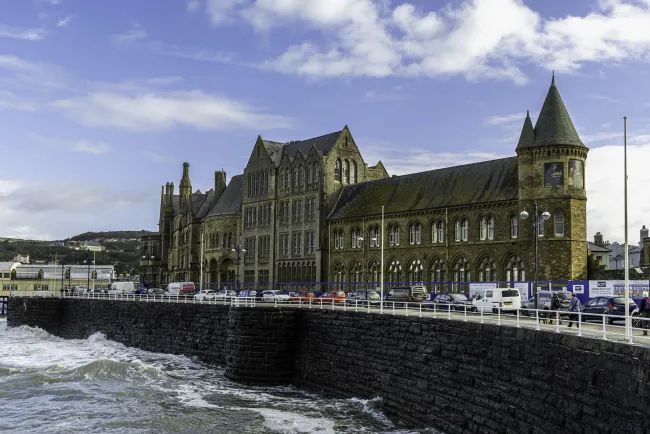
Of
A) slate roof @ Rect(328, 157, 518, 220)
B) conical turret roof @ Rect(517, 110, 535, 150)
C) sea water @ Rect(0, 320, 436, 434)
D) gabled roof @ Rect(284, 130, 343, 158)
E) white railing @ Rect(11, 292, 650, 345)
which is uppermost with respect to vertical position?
gabled roof @ Rect(284, 130, 343, 158)

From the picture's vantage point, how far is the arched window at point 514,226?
58156 mm

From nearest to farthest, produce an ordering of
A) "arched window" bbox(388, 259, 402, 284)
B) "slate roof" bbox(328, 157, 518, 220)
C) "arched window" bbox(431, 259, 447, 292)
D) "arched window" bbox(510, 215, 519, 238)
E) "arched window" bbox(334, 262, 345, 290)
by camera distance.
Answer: "arched window" bbox(510, 215, 519, 238)
"slate roof" bbox(328, 157, 518, 220)
"arched window" bbox(431, 259, 447, 292)
"arched window" bbox(388, 259, 402, 284)
"arched window" bbox(334, 262, 345, 290)

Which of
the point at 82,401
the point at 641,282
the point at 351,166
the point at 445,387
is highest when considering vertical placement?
the point at 351,166

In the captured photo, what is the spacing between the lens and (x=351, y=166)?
268 feet

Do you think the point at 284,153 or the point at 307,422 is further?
the point at 284,153

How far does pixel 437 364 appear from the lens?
25.1 metres

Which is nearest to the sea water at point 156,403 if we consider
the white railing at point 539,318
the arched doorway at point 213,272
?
the white railing at point 539,318

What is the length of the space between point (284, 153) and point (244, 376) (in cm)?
5205

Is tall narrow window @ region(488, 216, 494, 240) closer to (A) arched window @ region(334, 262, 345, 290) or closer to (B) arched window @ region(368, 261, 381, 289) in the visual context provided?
(B) arched window @ region(368, 261, 381, 289)

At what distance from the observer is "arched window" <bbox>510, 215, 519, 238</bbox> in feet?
191

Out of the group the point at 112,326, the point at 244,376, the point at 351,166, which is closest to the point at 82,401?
the point at 244,376

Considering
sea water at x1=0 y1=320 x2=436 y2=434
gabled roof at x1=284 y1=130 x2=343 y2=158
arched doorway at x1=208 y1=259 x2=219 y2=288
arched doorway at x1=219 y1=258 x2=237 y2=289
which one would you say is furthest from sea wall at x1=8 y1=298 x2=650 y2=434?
arched doorway at x1=208 y1=259 x2=219 y2=288

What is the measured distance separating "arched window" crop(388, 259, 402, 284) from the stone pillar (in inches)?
1307

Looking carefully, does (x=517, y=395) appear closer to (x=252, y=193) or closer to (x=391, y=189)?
(x=391, y=189)
